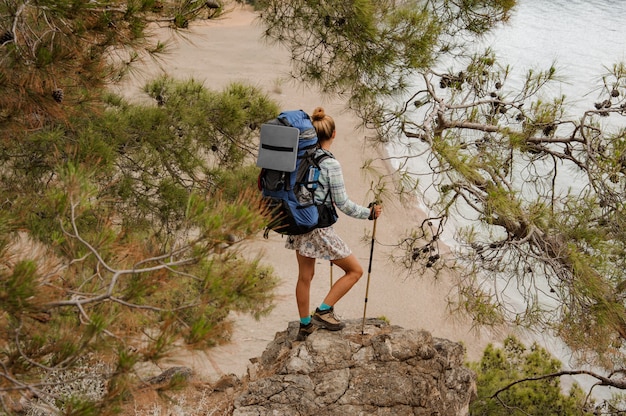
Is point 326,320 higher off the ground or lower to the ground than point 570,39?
higher

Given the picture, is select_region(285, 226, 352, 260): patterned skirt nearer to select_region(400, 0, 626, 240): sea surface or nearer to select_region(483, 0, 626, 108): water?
select_region(400, 0, 626, 240): sea surface

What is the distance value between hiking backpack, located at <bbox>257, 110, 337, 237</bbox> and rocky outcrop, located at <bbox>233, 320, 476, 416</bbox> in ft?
2.47

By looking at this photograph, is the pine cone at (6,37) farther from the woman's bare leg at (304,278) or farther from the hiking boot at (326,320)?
the hiking boot at (326,320)

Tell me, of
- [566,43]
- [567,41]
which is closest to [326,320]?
[566,43]

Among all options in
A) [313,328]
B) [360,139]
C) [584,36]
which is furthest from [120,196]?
[584,36]

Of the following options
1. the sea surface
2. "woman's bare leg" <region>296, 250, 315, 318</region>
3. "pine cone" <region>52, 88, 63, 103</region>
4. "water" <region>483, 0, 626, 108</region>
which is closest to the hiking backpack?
"woman's bare leg" <region>296, 250, 315, 318</region>

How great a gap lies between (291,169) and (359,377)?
1.16m

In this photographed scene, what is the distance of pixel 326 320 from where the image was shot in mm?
3631

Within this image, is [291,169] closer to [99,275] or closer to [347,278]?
[347,278]

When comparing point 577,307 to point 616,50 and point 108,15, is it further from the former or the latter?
point 616,50

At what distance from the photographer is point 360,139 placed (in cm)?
1659

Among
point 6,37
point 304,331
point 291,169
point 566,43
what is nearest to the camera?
point 6,37

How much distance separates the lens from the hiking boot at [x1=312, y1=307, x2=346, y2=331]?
11.9 feet

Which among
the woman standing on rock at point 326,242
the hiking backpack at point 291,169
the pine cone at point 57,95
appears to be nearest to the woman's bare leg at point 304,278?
the woman standing on rock at point 326,242
